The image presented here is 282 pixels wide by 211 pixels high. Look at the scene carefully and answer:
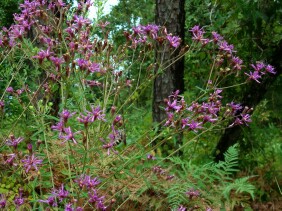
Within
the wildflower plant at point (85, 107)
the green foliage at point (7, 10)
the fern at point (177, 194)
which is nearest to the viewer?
the wildflower plant at point (85, 107)

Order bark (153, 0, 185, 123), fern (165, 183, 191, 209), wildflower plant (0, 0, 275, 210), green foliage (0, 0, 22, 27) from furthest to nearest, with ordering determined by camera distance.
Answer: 1. green foliage (0, 0, 22, 27)
2. bark (153, 0, 185, 123)
3. fern (165, 183, 191, 209)
4. wildflower plant (0, 0, 275, 210)

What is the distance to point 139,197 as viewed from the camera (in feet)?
10.1

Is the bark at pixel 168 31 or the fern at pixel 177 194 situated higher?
the bark at pixel 168 31

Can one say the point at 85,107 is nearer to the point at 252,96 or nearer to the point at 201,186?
the point at 201,186

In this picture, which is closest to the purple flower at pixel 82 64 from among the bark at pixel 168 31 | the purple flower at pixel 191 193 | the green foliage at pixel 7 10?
the purple flower at pixel 191 193

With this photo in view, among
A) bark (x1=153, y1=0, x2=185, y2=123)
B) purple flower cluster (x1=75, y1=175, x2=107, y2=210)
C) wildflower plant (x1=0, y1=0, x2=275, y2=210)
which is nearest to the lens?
purple flower cluster (x1=75, y1=175, x2=107, y2=210)

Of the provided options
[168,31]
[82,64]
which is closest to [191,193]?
[82,64]

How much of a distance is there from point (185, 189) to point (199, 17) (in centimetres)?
292

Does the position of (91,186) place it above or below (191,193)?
above

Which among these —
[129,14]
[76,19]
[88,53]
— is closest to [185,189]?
[88,53]

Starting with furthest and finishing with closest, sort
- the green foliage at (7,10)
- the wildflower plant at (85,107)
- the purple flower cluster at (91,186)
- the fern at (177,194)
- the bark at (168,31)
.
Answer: the green foliage at (7,10) → the bark at (168,31) → the fern at (177,194) → the wildflower plant at (85,107) → the purple flower cluster at (91,186)

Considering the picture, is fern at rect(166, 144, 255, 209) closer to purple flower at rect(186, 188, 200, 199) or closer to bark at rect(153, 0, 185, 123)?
purple flower at rect(186, 188, 200, 199)

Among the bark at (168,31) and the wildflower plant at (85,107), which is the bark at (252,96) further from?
the wildflower plant at (85,107)

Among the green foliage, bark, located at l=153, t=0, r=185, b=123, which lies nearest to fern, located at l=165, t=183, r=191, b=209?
bark, located at l=153, t=0, r=185, b=123
